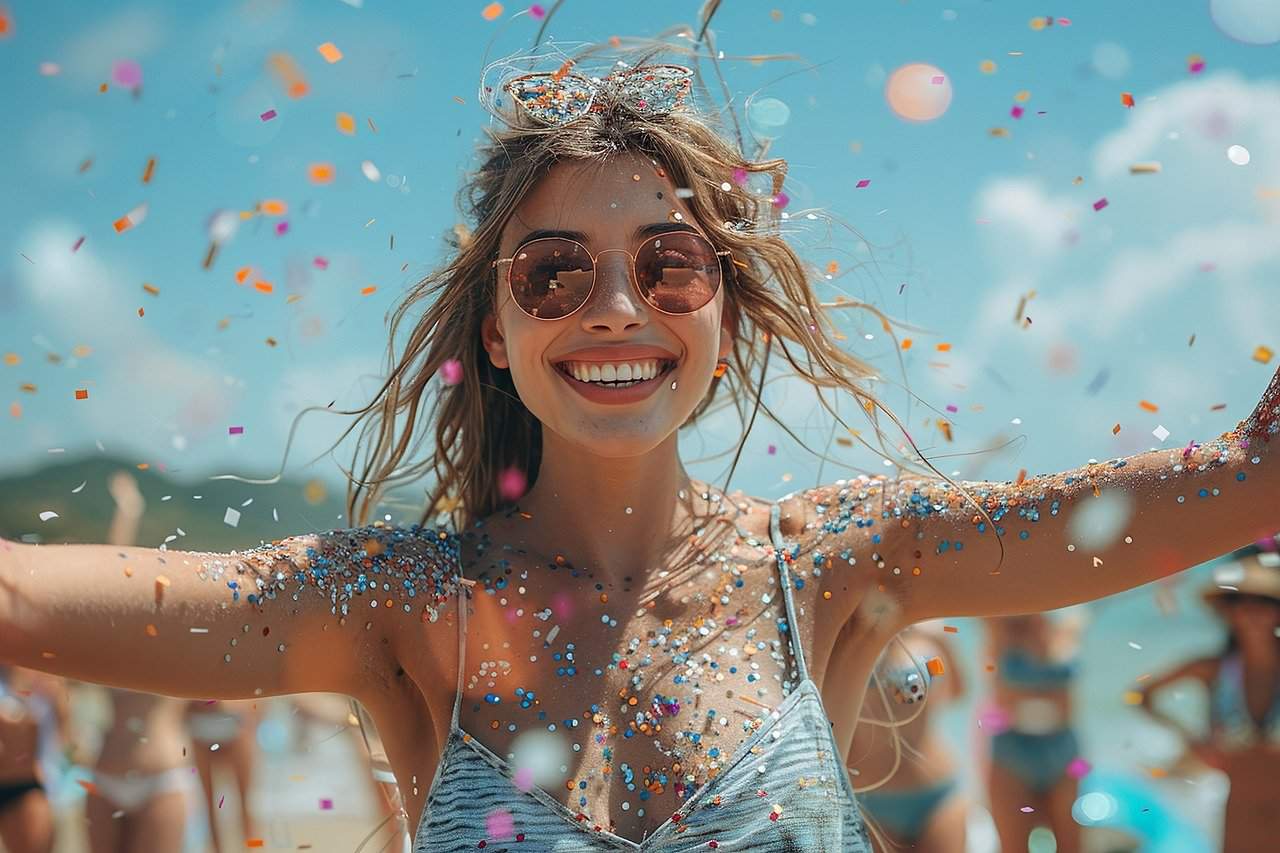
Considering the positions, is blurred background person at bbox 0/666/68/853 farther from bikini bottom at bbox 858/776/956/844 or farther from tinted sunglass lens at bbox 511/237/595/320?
tinted sunglass lens at bbox 511/237/595/320

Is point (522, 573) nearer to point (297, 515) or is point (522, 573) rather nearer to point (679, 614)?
point (679, 614)

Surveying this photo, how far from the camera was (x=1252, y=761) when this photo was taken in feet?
16.6

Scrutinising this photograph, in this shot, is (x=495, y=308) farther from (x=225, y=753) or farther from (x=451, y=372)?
(x=225, y=753)

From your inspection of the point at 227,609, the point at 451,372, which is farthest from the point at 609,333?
the point at 227,609

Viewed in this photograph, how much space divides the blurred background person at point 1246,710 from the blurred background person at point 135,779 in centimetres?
374

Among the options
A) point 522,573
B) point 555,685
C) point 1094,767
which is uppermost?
point 522,573

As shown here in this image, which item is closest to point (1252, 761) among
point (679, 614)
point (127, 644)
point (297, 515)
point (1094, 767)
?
point (1094, 767)

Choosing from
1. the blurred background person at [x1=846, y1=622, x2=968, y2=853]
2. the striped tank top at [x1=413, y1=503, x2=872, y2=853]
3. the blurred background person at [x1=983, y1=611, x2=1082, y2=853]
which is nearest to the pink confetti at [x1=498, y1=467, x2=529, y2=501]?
the striped tank top at [x1=413, y1=503, x2=872, y2=853]

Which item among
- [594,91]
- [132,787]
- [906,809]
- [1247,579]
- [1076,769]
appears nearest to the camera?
[594,91]

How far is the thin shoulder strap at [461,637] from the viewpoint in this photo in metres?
2.25

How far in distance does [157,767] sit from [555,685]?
10.2ft

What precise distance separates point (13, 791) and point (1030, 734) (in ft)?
12.7

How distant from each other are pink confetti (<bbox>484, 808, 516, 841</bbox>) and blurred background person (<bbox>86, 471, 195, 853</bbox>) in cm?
289

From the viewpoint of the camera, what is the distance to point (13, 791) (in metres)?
4.81
